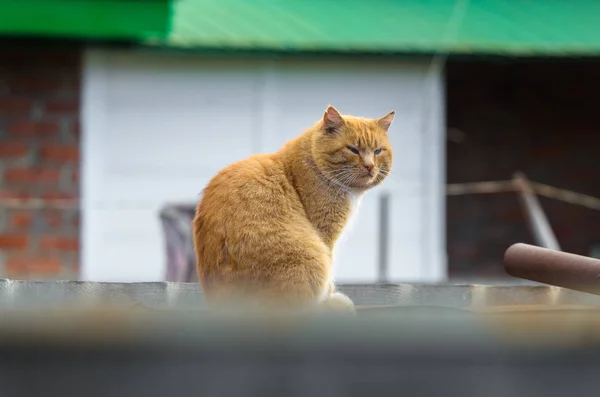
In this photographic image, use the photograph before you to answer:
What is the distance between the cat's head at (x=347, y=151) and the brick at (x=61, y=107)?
551cm

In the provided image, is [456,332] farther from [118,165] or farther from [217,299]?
[118,165]

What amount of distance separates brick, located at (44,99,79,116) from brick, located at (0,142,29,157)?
0.33 meters

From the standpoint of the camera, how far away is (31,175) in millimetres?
7816

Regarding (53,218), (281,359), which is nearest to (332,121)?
(281,359)

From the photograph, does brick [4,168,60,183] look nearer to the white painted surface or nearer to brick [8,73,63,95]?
the white painted surface

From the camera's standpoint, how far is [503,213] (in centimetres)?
892

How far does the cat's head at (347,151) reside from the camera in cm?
264

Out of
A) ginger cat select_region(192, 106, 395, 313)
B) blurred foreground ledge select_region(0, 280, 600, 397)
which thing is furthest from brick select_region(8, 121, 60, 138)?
blurred foreground ledge select_region(0, 280, 600, 397)

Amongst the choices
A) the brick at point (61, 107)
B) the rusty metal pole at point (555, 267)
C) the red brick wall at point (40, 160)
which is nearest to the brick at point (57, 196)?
the red brick wall at point (40, 160)

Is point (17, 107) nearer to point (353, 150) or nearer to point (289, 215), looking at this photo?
point (353, 150)

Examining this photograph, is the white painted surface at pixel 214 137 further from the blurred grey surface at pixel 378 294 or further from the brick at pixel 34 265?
the blurred grey surface at pixel 378 294

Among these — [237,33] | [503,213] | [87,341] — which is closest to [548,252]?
[87,341]

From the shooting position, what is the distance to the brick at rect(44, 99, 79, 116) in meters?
7.89

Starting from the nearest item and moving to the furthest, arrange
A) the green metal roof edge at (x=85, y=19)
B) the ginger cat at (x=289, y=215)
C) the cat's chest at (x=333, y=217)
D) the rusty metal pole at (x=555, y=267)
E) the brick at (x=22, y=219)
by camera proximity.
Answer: the rusty metal pole at (x=555, y=267) < the ginger cat at (x=289, y=215) < the cat's chest at (x=333, y=217) < the green metal roof edge at (x=85, y=19) < the brick at (x=22, y=219)
